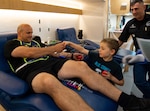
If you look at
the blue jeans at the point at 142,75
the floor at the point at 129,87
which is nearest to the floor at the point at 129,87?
the floor at the point at 129,87

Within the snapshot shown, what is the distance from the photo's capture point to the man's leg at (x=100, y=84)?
158cm

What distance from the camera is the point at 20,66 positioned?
1.80 m

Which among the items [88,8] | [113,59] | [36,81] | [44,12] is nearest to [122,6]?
[88,8]

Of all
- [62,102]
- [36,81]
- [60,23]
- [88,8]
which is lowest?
[62,102]

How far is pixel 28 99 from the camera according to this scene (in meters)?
1.40

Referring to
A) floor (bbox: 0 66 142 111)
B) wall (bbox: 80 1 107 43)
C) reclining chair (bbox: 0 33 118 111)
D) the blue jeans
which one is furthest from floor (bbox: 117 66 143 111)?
wall (bbox: 80 1 107 43)

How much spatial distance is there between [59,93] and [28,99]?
0.85ft

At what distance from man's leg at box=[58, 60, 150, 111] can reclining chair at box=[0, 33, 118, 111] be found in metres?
0.06

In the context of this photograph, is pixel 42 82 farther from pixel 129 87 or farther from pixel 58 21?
pixel 58 21

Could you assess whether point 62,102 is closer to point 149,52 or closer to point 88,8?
point 149,52

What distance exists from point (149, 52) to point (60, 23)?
7.18 feet

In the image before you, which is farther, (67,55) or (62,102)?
(67,55)

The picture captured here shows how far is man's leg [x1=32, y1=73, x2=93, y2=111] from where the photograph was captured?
1.30 meters

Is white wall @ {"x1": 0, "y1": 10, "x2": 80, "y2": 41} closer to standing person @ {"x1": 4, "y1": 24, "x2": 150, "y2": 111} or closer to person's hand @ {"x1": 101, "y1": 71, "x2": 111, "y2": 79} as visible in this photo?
standing person @ {"x1": 4, "y1": 24, "x2": 150, "y2": 111}
